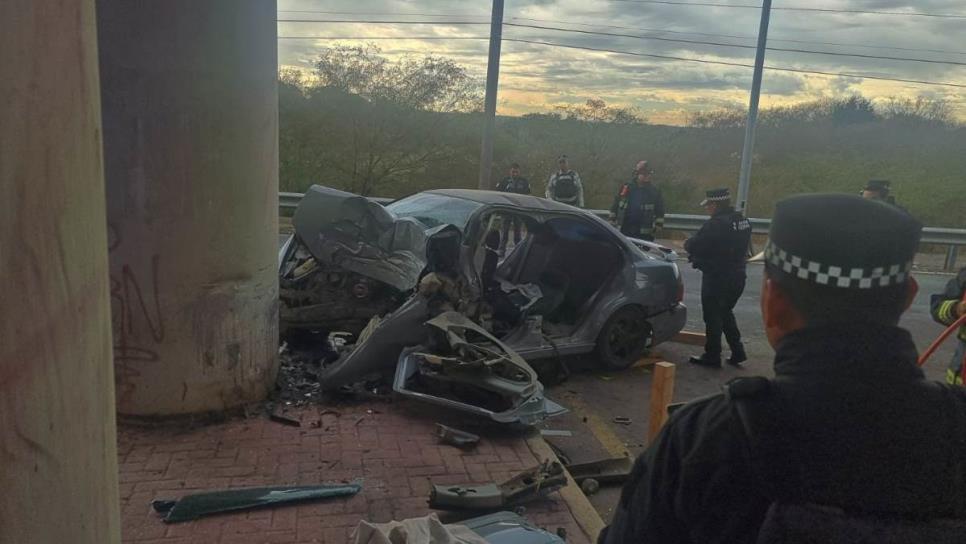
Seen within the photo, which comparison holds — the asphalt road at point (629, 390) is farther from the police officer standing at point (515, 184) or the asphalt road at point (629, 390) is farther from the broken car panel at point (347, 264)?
the police officer standing at point (515, 184)

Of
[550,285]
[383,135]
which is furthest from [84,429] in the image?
[383,135]

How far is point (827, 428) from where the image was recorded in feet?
4.21

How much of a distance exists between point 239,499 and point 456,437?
1445mm

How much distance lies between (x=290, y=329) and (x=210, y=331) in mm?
1511

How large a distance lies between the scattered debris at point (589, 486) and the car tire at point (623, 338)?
7.76 ft

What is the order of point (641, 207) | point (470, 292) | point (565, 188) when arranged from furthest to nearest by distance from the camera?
point (565, 188)
point (641, 207)
point (470, 292)

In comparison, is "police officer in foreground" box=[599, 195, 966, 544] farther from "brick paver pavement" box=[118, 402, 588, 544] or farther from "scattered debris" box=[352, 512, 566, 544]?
"brick paver pavement" box=[118, 402, 588, 544]

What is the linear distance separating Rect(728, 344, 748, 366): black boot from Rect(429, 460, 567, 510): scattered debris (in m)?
4.06

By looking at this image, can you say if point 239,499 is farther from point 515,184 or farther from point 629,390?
point 515,184

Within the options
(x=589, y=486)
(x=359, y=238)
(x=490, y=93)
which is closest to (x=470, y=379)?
(x=589, y=486)

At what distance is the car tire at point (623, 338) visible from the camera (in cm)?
681

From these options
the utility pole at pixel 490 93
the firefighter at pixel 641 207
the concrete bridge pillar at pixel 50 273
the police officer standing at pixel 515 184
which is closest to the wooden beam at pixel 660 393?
the concrete bridge pillar at pixel 50 273

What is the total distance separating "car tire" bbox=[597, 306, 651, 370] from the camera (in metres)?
6.81

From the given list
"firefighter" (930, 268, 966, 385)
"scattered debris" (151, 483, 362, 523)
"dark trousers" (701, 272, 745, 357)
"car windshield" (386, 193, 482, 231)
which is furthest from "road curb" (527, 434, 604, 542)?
"dark trousers" (701, 272, 745, 357)
